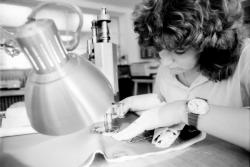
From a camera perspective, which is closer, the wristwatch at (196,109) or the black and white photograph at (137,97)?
the black and white photograph at (137,97)

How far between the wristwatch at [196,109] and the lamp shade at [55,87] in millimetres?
386

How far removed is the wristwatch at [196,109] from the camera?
665 millimetres

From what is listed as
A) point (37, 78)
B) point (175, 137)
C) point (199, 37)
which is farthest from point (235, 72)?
point (37, 78)

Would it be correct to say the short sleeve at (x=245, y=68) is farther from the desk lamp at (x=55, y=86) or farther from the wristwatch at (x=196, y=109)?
the desk lamp at (x=55, y=86)

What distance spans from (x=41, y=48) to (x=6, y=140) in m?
0.73

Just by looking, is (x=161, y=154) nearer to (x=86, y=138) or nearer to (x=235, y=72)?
(x=86, y=138)

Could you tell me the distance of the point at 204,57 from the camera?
984 millimetres

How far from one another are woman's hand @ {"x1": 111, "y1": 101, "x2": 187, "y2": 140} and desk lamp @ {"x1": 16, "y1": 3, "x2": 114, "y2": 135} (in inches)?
15.6

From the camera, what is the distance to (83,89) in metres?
0.38

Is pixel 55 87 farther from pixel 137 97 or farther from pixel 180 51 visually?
pixel 137 97

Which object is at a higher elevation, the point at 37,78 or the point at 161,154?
the point at 37,78

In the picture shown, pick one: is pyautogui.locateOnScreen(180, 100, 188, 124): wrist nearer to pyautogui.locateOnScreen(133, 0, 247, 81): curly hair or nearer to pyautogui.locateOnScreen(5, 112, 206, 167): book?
pyautogui.locateOnScreen(5, 112, 206, 167): book

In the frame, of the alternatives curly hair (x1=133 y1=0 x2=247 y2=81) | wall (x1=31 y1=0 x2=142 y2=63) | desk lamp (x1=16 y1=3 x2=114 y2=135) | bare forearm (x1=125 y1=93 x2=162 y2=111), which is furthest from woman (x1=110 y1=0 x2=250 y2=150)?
wall (x1=31 y1=0 x2=142 y2=63)

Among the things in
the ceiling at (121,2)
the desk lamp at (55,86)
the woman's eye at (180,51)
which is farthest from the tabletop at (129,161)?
the ceiling at (121,2)
